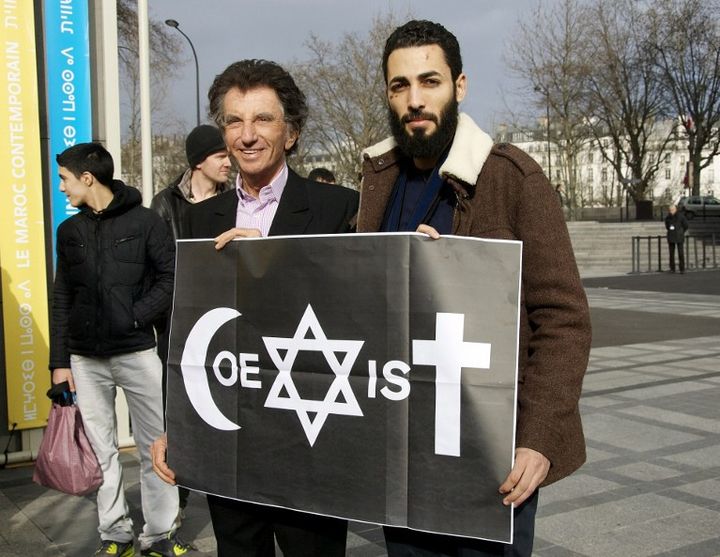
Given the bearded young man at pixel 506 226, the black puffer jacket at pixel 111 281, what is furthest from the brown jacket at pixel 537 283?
the black puffer jacket at pixel 111 281

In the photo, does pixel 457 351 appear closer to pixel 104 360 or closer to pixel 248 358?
pixel 248 358

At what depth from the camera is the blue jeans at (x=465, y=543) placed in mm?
2125

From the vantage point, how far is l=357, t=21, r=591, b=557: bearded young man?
2.02 m

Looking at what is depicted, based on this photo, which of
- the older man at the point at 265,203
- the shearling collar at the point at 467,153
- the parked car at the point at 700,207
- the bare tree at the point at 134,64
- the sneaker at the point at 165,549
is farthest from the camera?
the parked car at the point at 700,207

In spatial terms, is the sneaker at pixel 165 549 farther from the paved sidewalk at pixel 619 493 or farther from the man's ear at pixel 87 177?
the man's ear at pixel 87 177

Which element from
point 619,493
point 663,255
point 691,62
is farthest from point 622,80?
point 619,493

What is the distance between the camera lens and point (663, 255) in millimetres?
30516

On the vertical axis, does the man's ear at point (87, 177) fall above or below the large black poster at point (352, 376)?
above

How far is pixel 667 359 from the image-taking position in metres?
10.2

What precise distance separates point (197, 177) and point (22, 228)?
6.14 feet

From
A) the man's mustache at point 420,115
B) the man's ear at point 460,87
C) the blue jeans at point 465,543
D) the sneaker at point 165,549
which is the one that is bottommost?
the sneaker at point 165,549

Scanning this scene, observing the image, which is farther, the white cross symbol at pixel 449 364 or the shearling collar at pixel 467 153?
the shearling collar at pixel 467 153

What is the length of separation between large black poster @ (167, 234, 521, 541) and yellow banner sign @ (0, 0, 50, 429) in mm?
3860

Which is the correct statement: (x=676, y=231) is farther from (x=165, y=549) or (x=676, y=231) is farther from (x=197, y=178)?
(x=165, y=549)
